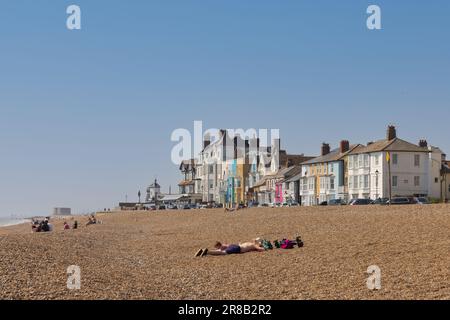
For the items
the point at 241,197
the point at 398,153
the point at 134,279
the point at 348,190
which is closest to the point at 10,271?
the point at 134,279

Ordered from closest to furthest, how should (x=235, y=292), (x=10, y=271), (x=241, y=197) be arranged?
(x=235, y=292) < (x=10, y=271) < (x=241, y=197)

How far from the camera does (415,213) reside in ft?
109

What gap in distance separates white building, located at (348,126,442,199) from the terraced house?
4767 millimetres

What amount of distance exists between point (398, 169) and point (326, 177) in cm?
1235

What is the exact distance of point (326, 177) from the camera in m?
78.6

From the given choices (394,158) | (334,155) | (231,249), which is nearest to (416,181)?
(394,158)

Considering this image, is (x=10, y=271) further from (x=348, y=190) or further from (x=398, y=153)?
(x=348, y=190)

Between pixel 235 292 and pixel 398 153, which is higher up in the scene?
pixel 398 153

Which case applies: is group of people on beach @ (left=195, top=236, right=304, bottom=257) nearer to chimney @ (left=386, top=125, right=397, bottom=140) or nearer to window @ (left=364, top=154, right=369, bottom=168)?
chimney @ (left=386, top=125, right=397, bottom=140)

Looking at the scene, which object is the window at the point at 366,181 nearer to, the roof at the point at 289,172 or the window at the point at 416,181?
the window at the point at 416,181

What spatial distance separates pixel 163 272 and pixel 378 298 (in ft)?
27.0

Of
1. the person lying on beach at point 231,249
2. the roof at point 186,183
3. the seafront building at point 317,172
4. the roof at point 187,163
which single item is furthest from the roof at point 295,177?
the person lying on beach at point 231,249

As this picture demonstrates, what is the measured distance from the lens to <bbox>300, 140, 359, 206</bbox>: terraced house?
2990 inches

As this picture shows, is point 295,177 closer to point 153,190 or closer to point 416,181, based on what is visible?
point 416,181
